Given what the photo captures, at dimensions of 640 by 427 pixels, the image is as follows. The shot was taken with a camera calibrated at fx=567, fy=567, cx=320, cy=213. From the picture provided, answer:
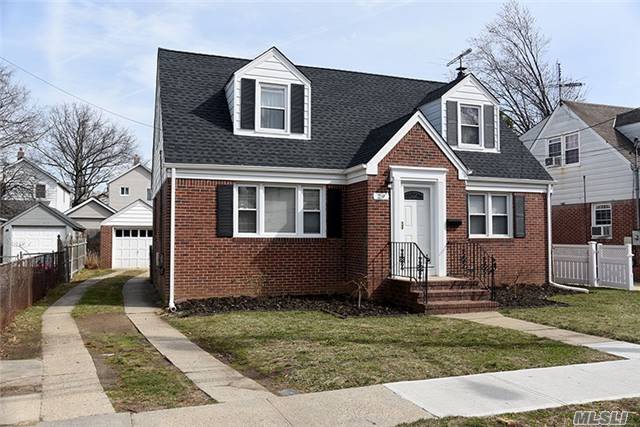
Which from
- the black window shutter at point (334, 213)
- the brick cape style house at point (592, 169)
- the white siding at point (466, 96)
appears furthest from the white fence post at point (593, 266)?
the black window shutter at point (334, 213)

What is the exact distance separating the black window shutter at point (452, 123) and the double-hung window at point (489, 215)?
1839mm

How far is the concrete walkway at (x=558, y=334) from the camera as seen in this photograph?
8.32 meters

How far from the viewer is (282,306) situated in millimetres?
13055

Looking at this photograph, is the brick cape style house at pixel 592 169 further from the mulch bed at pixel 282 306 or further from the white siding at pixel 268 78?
the mulch bed at pixel 282 306

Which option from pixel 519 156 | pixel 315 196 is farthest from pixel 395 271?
pixel 519 156

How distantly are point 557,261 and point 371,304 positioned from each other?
31.1 feet

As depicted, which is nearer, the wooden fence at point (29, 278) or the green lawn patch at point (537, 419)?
the green lawn patch at point (537, 419)

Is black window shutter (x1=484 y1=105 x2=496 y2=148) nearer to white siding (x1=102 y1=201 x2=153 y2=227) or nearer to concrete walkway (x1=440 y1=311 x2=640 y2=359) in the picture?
concrete walkway (x1=440 y1=311 x2=640 y2=359)

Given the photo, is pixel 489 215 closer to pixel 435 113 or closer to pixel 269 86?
pixel 435 113

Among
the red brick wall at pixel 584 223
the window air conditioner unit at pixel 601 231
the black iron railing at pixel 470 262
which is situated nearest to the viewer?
the black iron railing at pixel 470 262

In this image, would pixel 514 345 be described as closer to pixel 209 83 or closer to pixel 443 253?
pixel 443 253

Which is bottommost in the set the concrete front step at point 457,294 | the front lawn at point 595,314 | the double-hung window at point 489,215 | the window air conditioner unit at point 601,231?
the front lawn at point 595,314

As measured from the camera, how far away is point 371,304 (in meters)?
13.2

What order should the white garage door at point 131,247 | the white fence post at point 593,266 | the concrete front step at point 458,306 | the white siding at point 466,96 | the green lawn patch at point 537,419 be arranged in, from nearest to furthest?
the green lawn patch at point 537,419 < the concrete front step at point 458,306 < the white siding at point 466,96 < the white fence post at point 593,266 < the white garage door at point 131,247
